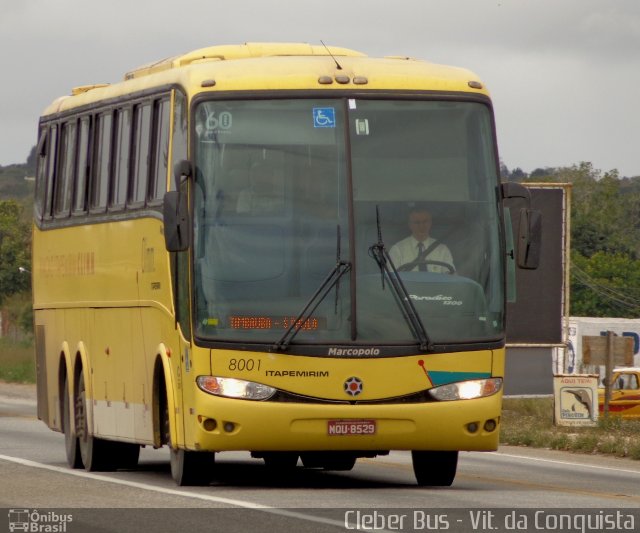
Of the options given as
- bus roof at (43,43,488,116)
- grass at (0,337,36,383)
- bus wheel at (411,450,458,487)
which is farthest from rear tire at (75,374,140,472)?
grass at (0,337,36,383)

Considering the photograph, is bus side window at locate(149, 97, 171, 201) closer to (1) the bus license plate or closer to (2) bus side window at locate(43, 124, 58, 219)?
(1) the bus license plate

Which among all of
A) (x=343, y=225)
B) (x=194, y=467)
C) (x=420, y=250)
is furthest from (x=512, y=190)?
(x=194, y=467)

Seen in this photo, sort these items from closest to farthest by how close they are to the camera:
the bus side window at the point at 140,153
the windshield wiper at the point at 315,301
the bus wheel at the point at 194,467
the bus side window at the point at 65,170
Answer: the windshield wiper at the point at 315,301, the bus wheel at the point at 194,467, the bus side window at the point at 140,153, the bus side window at the point at 65,170

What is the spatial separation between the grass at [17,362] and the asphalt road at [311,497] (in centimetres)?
3733

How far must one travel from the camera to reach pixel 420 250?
52.2 feet

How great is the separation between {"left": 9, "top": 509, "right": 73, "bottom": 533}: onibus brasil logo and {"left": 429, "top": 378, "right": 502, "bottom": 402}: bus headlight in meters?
3.63

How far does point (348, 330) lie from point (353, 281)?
410 mm

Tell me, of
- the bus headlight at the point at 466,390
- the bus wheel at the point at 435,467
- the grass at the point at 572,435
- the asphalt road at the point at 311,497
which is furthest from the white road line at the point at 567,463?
the bus headlight at the point at 466,390

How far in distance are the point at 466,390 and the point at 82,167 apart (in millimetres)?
6318

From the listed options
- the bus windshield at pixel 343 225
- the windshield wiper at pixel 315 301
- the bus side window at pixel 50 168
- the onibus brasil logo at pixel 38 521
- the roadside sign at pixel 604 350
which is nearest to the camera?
the onibus brasil logo at pixel 38 521

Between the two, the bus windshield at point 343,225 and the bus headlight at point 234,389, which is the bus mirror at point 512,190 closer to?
the bus windshield at point 343,225

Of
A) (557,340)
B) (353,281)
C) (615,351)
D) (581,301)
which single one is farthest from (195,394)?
(581,301)

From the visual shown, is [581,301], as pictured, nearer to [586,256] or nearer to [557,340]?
[586,256]

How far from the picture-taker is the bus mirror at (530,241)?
52.1 ft
